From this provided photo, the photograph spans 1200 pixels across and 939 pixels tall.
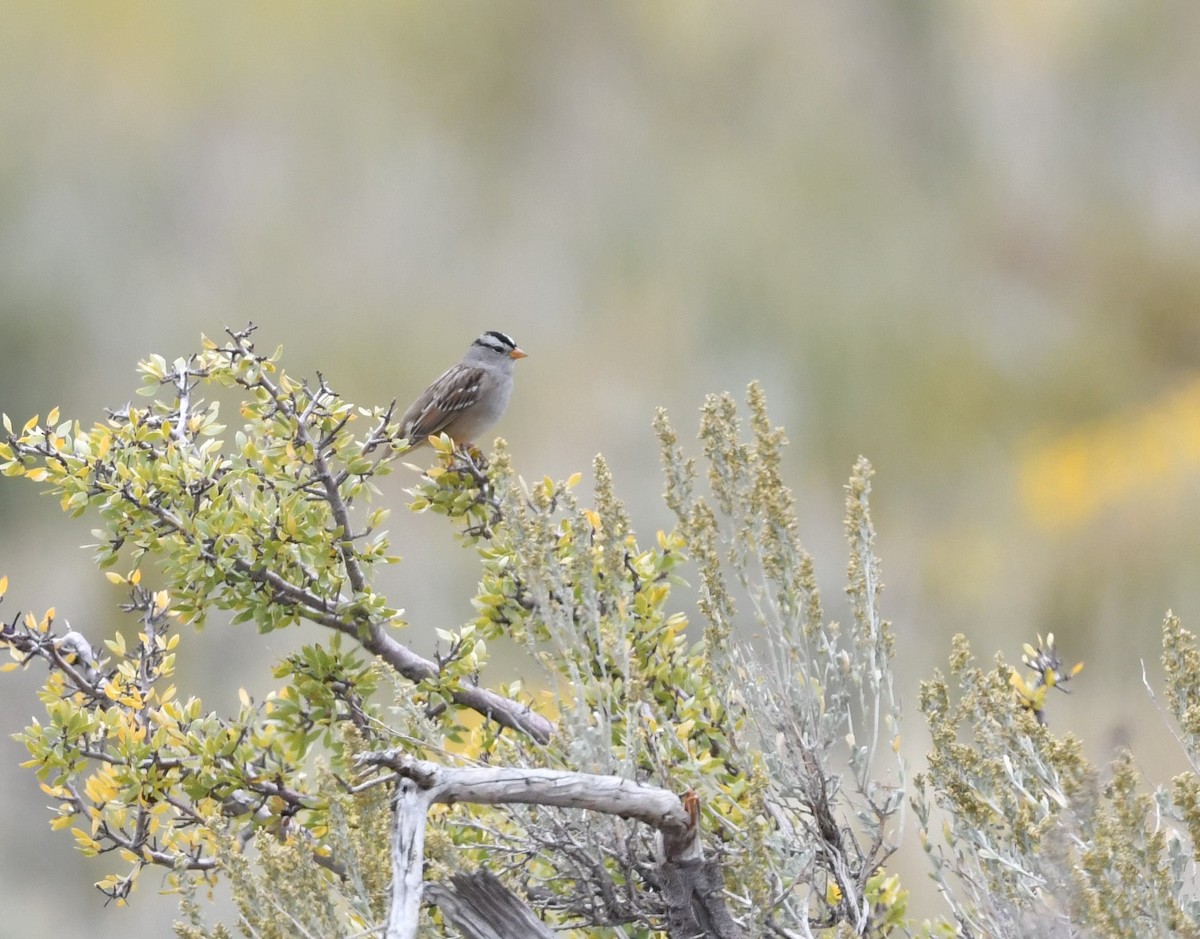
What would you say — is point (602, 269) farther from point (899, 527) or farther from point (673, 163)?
point (899, 527)

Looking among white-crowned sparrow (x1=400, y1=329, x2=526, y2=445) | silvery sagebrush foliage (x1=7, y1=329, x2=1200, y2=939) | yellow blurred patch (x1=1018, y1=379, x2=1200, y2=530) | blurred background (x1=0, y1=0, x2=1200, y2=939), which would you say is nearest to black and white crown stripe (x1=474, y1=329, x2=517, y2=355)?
white-crowned sparrow (x1=400, y1=329, x2=526, y2=445)

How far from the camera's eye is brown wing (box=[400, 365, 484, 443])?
3953 mm

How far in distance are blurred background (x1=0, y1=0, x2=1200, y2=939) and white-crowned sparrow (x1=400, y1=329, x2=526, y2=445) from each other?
2.69 m

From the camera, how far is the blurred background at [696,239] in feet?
24.9

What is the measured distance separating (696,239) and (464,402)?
210 inches

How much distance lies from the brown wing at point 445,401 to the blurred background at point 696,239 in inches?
110

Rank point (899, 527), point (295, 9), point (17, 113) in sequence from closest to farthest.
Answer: point (899, 527), point (17, 113), point (295, 9)

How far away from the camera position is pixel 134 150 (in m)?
8.44

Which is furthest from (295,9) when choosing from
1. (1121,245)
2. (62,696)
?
(62,696)

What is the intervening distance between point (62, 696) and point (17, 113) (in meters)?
7.46

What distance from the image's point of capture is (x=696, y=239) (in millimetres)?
9000

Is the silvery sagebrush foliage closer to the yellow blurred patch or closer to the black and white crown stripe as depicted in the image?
the black and white crown stripe

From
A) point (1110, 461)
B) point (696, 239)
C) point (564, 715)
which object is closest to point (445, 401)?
point (564, 715)

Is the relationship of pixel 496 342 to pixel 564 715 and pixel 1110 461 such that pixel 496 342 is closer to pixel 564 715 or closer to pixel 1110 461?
pixel 564 715
